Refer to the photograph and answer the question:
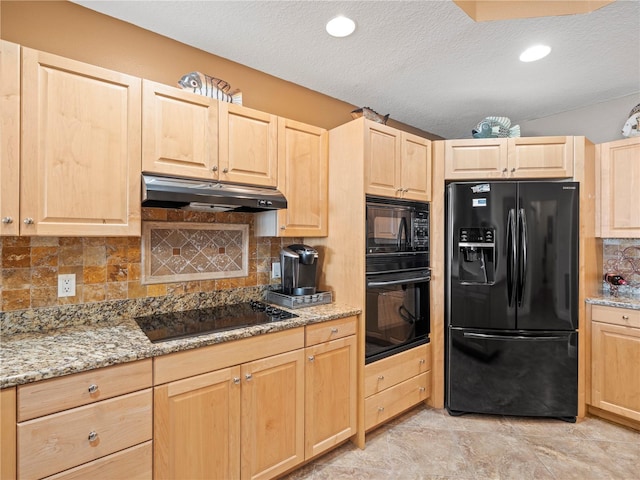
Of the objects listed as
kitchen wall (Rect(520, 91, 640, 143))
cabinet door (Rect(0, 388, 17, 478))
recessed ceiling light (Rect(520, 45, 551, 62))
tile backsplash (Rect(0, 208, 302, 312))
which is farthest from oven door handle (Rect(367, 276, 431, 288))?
kitchen wall (Rect(520, 91, 640, 143))

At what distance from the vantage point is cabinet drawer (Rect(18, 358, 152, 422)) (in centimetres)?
115

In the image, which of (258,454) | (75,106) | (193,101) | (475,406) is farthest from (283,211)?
(475,406)

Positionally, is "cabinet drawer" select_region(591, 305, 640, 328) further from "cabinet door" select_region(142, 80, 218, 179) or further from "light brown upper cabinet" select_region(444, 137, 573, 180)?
"cabinet door" select_region(142, 80, 218, 179)

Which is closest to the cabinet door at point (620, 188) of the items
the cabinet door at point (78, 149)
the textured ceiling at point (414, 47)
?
the textured ceiling at point (414, 47)

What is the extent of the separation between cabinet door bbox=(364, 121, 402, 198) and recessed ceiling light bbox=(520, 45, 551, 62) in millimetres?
954

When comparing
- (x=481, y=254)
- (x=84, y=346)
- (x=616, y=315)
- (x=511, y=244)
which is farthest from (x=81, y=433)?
(x=616, y=315)

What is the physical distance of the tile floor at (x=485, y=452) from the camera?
77.2 inches

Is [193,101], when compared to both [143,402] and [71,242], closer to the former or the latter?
[71,242]

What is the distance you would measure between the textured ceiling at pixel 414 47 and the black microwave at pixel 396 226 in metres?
0.98

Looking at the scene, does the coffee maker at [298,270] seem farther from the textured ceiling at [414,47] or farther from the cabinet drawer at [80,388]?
the textured ceiling at [414,47]

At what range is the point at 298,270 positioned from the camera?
2.22 m

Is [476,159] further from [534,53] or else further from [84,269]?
[84,269]

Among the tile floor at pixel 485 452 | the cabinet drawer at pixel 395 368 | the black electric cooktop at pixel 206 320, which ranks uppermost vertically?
the black electric cooktop at pixel 206 320

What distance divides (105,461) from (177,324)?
0.63 meters
